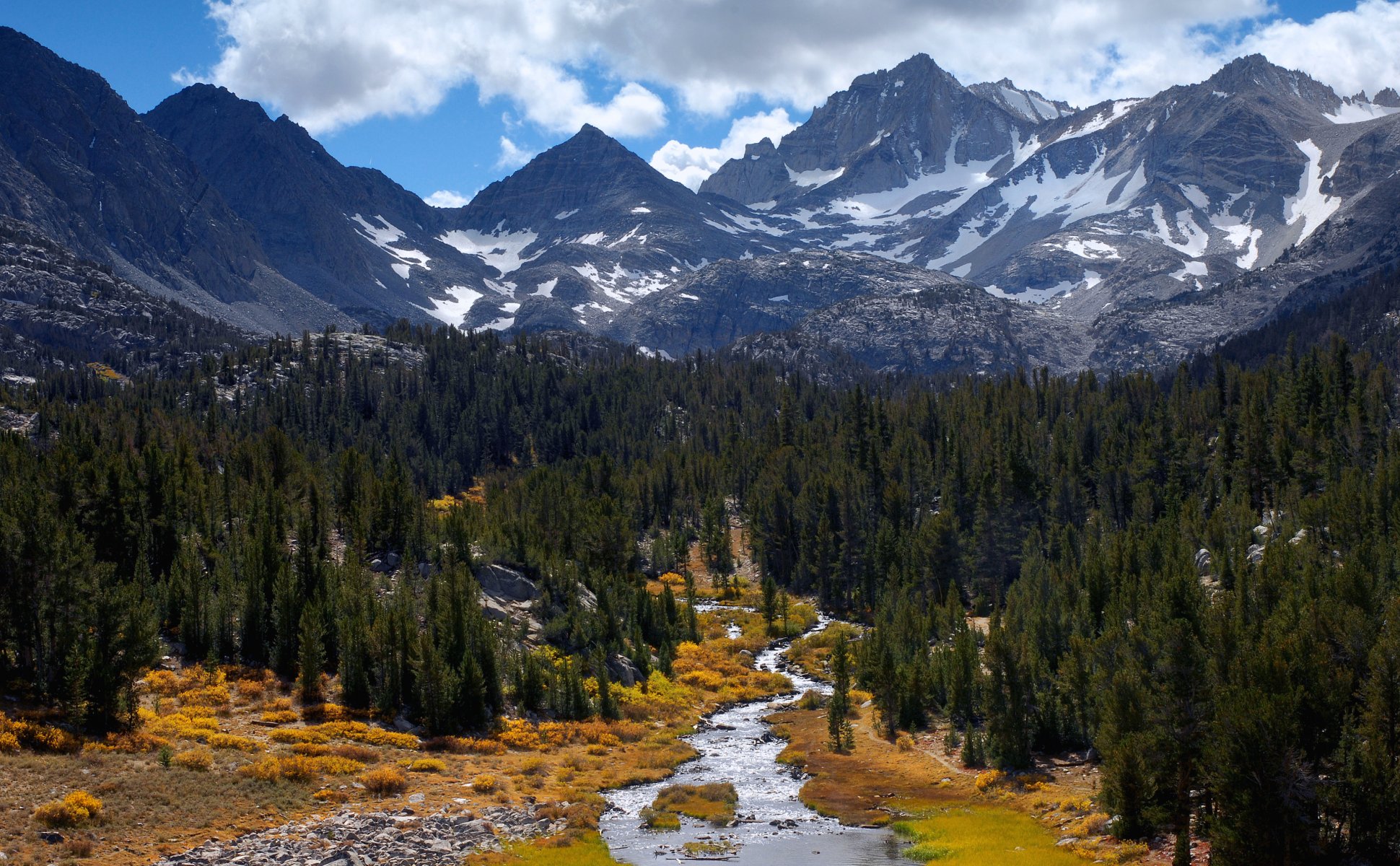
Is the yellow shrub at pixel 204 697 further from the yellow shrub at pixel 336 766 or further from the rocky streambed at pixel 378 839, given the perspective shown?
the rocky streambed at pixel 378 839

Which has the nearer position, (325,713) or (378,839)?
(378,839)

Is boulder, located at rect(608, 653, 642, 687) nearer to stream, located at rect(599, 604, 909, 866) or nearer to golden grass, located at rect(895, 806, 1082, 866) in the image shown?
stream, located at rect(599, 604, 909, 866)

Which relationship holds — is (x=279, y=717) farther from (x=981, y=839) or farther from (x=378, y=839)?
(x=981, y=839)

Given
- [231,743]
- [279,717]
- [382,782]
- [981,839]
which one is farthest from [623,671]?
[981,839]

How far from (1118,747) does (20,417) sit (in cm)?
20292

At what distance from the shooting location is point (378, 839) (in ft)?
165

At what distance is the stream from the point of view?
177 feet

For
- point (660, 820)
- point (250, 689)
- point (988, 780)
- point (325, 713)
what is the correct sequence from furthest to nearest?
point (250, 689) < point (325, 713) < point (988, 780) < point (660, 820)

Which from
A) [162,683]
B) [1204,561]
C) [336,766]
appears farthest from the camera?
[1204,561]

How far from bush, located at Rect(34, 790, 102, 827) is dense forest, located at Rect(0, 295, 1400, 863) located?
1182 cm

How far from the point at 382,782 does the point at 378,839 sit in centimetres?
804

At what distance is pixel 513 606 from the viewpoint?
334 ft

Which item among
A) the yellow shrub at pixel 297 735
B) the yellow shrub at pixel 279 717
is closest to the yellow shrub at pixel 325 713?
the yellow shrub at pixel 279 717

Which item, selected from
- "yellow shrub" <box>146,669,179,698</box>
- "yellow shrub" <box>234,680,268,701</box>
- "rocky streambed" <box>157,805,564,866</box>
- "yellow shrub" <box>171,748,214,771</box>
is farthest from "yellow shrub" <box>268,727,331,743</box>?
"rocky streambed" <box>157,805,564,866</box>
